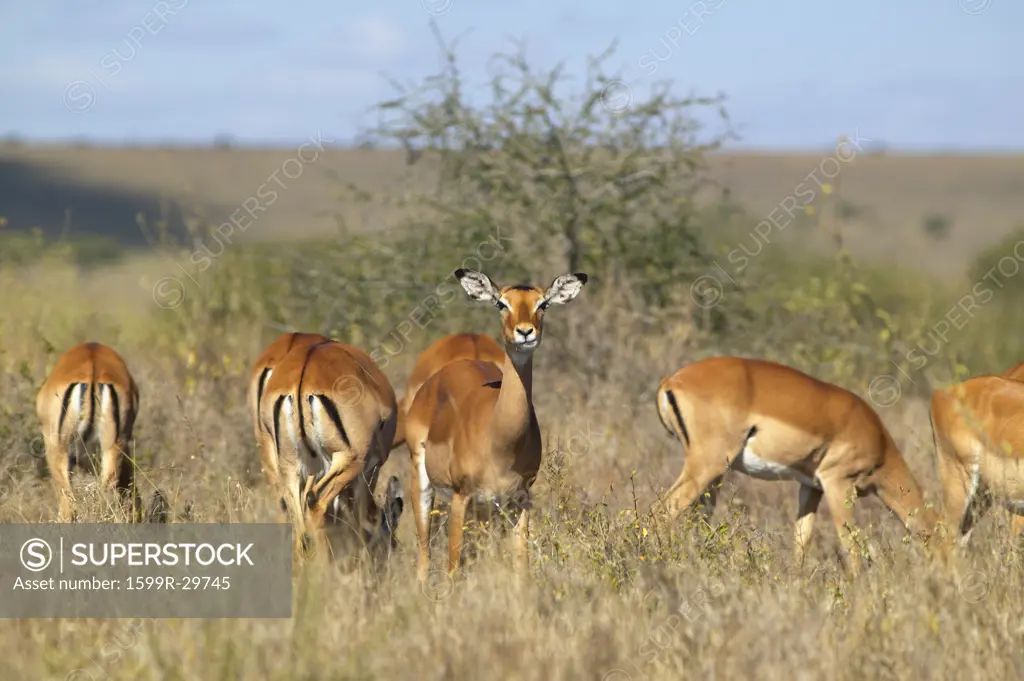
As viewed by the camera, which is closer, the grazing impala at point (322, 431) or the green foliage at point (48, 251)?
the grazing impala at point (322, 431)

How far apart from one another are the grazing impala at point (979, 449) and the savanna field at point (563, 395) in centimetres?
47

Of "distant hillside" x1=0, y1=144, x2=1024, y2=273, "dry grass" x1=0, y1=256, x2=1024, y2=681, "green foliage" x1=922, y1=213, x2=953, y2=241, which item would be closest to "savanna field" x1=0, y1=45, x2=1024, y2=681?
"dry grass" x1=0, y1=256, x2=1024, y2=681

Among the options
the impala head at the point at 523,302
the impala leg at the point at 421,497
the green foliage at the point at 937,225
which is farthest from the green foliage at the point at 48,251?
the green foliage at the point at 937,225

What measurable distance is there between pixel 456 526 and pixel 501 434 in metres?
0.53

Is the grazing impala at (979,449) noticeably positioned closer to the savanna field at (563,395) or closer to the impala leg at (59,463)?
the savanna field at (563,395)

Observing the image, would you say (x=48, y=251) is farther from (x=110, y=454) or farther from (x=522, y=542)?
(x=522, y=542)

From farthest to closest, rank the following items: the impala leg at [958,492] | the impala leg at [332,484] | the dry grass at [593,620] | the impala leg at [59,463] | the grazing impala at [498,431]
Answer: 1. the impala leg at [59,463]
2. the impala leg at [958,492]
3. the impala leg at [332,484]
4. the grazing impala at [498,431]
5. the dry grass at [593,620]

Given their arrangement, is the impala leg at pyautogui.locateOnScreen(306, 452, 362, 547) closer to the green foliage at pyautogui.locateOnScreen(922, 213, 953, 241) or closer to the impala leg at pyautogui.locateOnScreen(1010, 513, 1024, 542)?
the impala leg at pyautogui.locateOnScreen(1010, 513, 1024, 542)

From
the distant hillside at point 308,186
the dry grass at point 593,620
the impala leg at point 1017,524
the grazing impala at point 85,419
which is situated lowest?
the dry grass at point 593,620

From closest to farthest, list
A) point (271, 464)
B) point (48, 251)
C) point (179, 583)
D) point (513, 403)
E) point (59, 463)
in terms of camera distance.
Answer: point (179, 583) < point (513, 403) < point (271, 464) < point (59, 463) < point (48, 251)

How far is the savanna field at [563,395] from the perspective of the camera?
430 centimetres

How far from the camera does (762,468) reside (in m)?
7.86

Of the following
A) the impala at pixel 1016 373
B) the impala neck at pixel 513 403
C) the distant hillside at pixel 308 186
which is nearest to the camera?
the impala neck at pixel 513 403

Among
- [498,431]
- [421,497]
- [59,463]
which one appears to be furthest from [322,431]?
[59,463]
